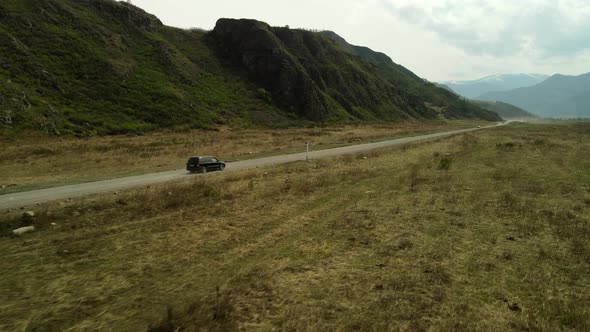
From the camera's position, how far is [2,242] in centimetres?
977

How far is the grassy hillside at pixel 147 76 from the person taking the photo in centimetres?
4781

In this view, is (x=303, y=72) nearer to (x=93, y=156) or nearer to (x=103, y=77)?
(x=103, y=77)

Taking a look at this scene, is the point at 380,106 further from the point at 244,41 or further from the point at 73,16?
the point at 73,16

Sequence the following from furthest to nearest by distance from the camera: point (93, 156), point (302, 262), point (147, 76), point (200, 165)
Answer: point (147, 76) < point (93, 156) < point (200, 165) < point (302, 262)

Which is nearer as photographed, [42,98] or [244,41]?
[42,98]

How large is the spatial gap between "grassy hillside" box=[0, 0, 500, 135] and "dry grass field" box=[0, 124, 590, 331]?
38283 mm

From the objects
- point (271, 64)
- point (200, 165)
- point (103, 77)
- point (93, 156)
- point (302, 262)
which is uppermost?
point (271, 64)

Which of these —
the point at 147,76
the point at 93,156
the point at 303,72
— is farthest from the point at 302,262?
the point at 303,72

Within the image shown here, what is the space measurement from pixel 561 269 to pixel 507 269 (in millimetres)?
1390

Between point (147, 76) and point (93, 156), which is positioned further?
point (147, 76)

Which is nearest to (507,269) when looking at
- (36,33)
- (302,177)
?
(302,177)

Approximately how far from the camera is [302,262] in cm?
852

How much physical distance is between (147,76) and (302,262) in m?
67.5

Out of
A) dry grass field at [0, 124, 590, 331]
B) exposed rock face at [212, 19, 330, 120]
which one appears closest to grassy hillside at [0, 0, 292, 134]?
exposed rock face at [212, 19, 330, 120]
